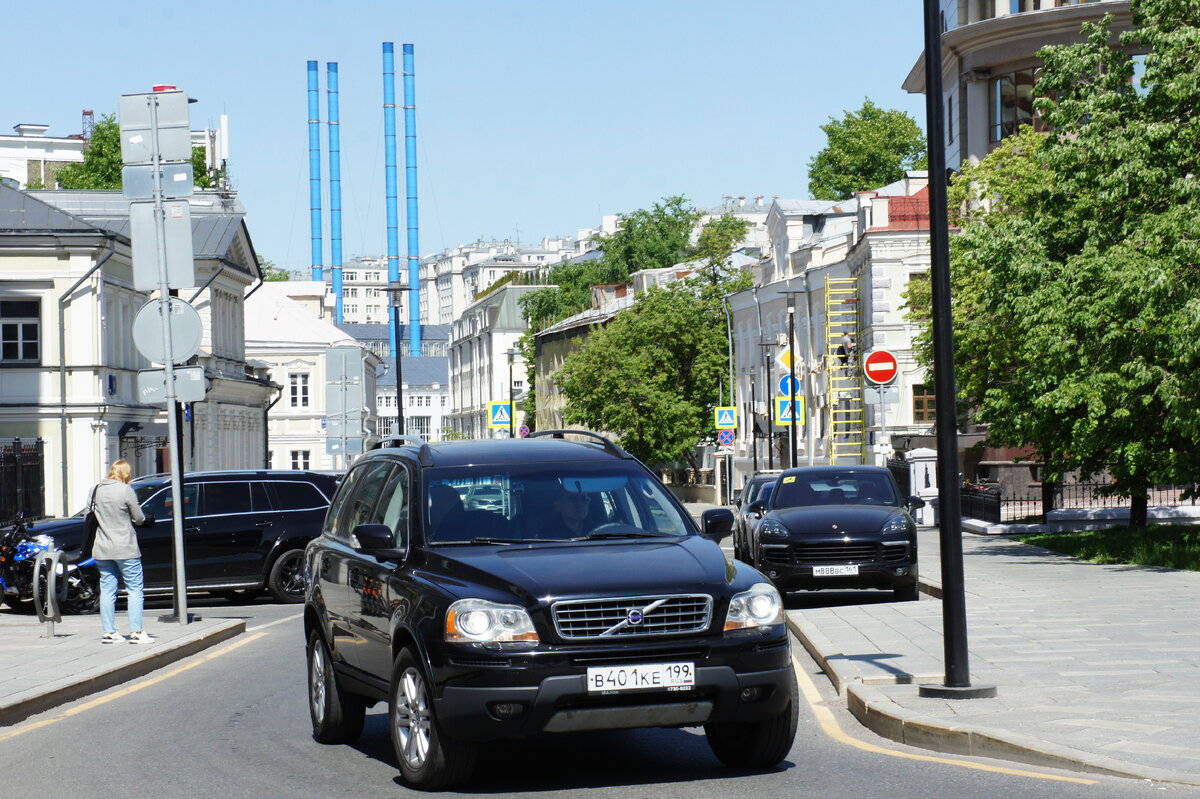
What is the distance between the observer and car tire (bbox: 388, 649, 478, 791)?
7.94 m

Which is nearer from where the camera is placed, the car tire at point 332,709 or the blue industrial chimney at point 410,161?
the car tire at point 332,709

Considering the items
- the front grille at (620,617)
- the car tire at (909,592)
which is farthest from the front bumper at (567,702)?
the car tire at (909,592)

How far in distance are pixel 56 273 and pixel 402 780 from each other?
42675 mm

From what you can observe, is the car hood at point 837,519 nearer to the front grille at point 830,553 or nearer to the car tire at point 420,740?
the front grille at point 830,553

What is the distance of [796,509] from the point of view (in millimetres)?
20438

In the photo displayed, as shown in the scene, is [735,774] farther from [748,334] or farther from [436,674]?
[748,334]

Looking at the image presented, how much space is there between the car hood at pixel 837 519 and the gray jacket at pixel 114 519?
7426 millimetres

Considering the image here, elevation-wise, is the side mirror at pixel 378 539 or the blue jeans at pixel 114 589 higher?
the side mirror at pixel 378 539

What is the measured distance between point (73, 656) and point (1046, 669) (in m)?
8.71

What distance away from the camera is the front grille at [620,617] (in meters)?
7.77

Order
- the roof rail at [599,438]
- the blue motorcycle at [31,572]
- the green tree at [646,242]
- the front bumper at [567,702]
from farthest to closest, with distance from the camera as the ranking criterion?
the green tree at [646,242]
the blue motorcycle at [31,572]
the roof rail at [599,438]
the front bumper at [567,702]

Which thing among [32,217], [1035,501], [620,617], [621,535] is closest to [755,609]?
[620,617]

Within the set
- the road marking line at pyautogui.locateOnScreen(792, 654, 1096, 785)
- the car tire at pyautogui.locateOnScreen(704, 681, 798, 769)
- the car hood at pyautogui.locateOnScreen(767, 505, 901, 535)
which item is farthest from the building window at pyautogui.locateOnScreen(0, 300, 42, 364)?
the car tire at pyautogui.locateOnScreen(704, 681, 798, 769)

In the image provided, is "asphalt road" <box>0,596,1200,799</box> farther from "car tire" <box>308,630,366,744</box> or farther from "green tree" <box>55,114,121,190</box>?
"green tree" <box>55,114,121,190</box>
